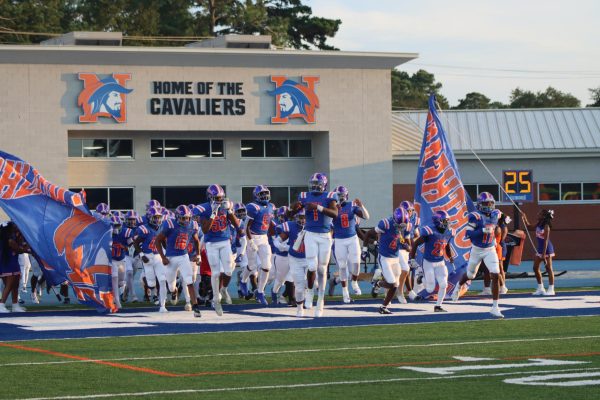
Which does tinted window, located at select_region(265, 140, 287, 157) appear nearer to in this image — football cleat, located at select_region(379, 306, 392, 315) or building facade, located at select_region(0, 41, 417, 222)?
building facade, located at select_region(0, 41, 417, 222)

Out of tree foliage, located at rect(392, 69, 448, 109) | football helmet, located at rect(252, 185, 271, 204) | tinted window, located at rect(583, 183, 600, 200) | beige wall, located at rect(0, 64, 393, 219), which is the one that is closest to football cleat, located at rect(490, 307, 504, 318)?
football helmet, located at rect(252, 185, 271, 204)

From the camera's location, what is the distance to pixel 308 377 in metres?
10.8

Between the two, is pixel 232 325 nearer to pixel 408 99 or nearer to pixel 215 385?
pixel 215 385

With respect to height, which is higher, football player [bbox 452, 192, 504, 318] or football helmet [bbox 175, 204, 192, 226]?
football helmet [bbox 175, 204, 192, 226]

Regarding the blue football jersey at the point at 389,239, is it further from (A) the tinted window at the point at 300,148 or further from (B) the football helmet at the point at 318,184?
(A) the tinted window at the point at 300,148

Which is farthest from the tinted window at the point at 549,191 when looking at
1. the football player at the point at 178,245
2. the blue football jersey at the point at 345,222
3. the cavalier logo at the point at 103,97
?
the football player at the point at 178,245

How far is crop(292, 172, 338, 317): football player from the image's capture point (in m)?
17.1

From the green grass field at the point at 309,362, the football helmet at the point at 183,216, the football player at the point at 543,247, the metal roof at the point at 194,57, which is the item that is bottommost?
the green grass field at the point at 309,362

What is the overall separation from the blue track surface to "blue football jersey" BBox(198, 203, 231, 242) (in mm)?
1188

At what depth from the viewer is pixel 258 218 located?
20.6 meters

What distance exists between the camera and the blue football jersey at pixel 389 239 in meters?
18.6

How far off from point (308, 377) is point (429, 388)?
131 centimetres

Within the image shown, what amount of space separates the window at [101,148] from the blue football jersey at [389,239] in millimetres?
21007

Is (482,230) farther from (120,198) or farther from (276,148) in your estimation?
(276,148)
